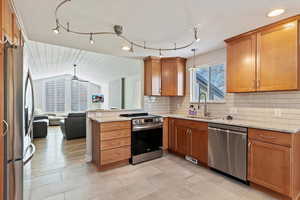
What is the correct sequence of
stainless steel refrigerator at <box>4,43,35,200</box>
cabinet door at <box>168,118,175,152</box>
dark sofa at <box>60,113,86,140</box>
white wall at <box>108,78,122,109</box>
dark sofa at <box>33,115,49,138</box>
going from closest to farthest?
stainless steel refrigerator at <box>4,43,35,200</box> < cabinet door at <box>168,118,175,152</box> < dark sofa at <box>60,113,86,140</box> < dark sofa at <box>33,115,49,138</box> < white wall at <box>108,78,122,109</box>

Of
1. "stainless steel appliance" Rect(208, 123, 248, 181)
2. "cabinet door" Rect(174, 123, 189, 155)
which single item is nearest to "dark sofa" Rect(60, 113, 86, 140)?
"cabinet door" Rect(174, 123, 189, 155)

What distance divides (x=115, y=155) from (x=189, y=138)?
1496 millimetres

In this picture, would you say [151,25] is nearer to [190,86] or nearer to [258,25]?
[258,25]

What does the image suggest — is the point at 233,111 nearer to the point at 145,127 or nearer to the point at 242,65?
the point at 242,65

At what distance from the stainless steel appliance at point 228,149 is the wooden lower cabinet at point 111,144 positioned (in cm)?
156

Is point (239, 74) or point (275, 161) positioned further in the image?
point (239, 74)

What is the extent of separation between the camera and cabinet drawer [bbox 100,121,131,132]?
2.82 m

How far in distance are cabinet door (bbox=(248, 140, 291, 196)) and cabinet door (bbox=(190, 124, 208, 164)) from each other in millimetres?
743

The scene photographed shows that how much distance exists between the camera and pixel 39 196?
208 cm

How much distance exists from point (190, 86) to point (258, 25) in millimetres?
1984

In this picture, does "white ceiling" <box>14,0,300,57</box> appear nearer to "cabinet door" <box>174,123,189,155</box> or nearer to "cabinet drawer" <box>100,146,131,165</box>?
"cabinet door" <box>174,123,189,155</box>

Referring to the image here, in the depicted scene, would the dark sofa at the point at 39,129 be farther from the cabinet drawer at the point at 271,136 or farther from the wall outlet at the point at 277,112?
the wall outlet at the point at 277,112

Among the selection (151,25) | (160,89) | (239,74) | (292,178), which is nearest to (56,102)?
(160,89)

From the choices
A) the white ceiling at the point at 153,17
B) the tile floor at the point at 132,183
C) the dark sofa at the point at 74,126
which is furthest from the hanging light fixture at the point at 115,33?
the dark sofa at the point at 74,126
